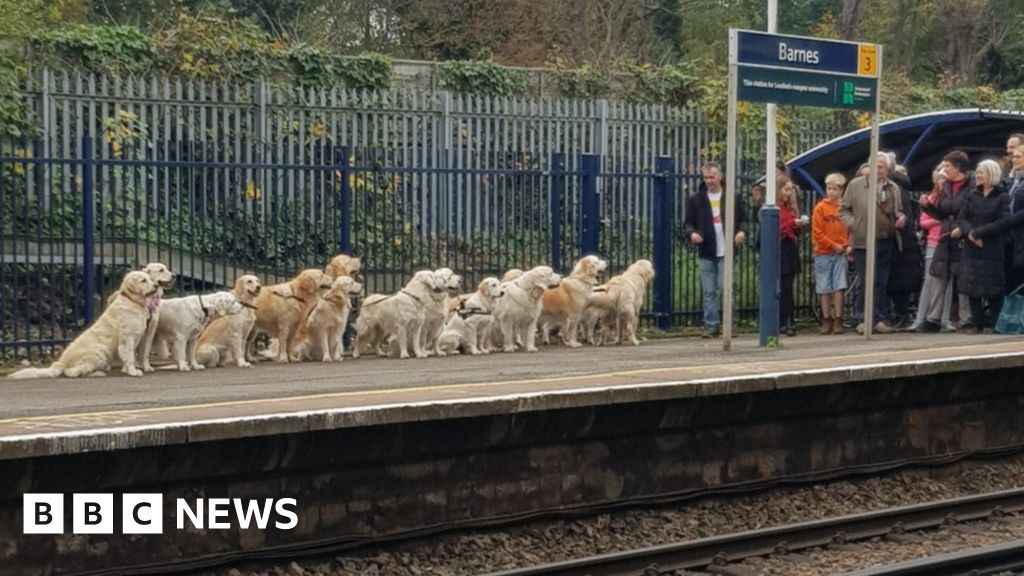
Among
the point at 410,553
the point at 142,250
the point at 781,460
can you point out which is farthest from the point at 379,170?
the point at 410,553

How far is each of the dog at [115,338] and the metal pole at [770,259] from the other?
6.12 m

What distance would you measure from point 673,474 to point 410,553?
2713 mm

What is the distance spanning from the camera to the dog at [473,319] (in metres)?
16.9

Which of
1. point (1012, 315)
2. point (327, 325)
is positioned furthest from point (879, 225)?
point (327, 325)

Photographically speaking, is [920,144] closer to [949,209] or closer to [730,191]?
[949,209]

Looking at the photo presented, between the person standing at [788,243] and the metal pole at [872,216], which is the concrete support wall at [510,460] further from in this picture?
the person standing at [788,243]

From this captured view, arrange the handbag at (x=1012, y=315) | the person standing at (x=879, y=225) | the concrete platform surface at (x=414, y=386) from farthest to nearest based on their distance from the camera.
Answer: the person standing at (x=879, y=225)
the handbag at (x=1012, y=315)
the concrete platform surface at (x=414, y=386)

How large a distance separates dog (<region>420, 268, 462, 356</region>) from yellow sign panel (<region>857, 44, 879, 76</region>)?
15.2 feet

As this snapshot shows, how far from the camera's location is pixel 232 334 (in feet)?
50.1

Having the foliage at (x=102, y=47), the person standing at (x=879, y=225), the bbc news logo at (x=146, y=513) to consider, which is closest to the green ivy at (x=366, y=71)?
the foliage at (x=102, y=47)

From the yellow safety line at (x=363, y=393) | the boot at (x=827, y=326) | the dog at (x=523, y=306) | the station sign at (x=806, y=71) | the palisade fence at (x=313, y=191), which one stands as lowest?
the boot at (x=827, y=326)

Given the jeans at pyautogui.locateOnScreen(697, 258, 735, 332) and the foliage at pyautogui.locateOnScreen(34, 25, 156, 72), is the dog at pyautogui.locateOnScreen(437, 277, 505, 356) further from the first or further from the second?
the foliage at pyautogui.locateOnScreen(34, 25, 156, 72)

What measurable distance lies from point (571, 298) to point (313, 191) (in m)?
2.76

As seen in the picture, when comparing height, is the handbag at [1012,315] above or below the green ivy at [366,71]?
below
